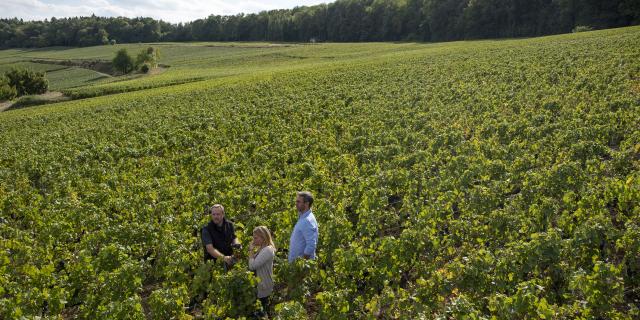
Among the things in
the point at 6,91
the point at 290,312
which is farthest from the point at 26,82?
the point at 290,312

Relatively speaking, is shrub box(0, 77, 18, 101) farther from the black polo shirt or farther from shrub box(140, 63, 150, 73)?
the black polo shirt

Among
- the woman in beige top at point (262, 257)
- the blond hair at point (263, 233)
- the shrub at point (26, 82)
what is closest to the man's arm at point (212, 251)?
the woman in beige top at point (262, 257)

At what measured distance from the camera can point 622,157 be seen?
39.4 feet

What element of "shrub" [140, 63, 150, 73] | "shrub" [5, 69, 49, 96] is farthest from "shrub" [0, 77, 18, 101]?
"shrub" [140, 63, 150, 73]

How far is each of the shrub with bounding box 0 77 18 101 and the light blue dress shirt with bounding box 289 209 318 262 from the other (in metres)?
65.1

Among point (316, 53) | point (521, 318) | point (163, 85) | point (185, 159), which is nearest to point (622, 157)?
point (521, 318)

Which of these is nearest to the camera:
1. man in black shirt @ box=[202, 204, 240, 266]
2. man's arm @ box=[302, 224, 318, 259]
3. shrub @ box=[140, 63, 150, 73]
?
man's arm @ box=[302, 224, 318, 259]

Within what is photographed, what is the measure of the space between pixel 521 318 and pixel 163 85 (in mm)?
55106

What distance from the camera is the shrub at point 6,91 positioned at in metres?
59.1

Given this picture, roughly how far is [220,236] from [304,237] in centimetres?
168

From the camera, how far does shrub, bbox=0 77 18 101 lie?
59.1 metres

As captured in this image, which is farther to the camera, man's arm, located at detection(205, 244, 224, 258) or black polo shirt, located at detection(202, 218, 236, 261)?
black polo shirt, located at detection(202, 218, 236, 261)

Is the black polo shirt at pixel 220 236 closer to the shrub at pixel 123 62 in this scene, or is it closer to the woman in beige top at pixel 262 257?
the woman in beige top at pixel 262 257

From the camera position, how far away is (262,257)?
759cm
